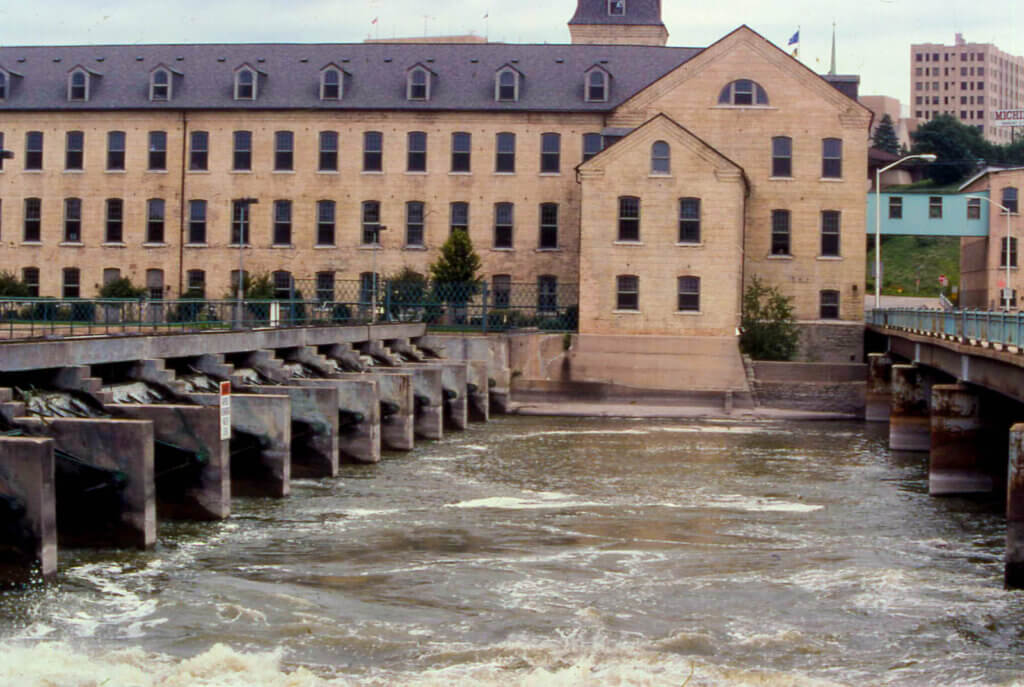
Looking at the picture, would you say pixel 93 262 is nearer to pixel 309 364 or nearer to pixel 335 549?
pixel 309 364

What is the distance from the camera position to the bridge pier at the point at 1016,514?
59.3 ft

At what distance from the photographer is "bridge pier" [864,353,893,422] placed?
4791cm

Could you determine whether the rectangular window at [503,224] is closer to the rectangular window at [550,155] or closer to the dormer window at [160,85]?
the rectangular window at [550,155]

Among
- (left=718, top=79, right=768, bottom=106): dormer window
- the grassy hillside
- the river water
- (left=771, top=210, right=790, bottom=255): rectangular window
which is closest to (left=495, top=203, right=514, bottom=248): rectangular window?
(left=718, top=79, right=768, bottom=106): dormer window

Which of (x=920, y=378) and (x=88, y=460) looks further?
(x=920, y=378)

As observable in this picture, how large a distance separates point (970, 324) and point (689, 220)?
1044 inches

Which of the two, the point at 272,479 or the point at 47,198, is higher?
the point at 47,198

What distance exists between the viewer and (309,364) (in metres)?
36.9

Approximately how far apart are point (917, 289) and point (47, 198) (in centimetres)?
7133

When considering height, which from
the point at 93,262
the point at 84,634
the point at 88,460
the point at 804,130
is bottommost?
the point at 84,634

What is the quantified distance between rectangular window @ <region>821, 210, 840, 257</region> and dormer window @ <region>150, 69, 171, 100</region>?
32487 mm

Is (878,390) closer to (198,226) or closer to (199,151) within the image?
(198,226)

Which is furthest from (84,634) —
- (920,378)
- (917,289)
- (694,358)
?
(917,289)

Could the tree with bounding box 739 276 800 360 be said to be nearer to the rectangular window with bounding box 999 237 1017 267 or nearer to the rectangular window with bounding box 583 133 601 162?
the rectangular window with bounding box 583 133 601 162
